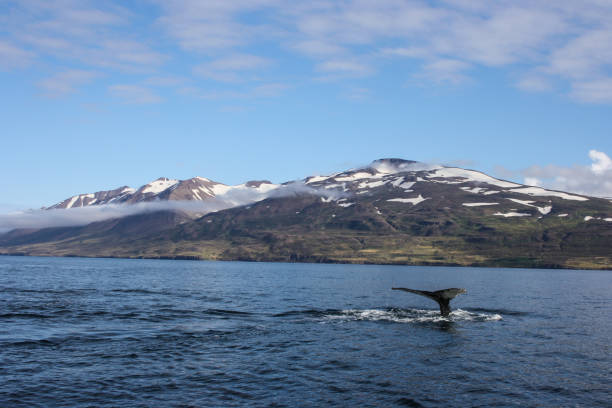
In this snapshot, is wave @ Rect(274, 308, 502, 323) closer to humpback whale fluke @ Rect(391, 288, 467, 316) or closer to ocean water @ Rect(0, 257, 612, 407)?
ocean water @ Rect(0, 257, 612, 407)

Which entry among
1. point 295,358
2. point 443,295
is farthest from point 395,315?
point 295,358

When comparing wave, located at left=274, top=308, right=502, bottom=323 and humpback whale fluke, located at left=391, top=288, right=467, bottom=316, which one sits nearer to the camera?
humpback whale fluke, located at left=391, top=288, right=467, bottom=316

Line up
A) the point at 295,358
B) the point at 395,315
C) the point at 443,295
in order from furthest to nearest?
1. the point at 395,315
2. the point at 443,295
3. the point at 295,358

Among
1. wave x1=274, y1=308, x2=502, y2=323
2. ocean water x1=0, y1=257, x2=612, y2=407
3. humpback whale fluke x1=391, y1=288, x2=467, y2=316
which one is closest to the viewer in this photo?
ocean water x1=0, y1=257, x2=612, y2=407

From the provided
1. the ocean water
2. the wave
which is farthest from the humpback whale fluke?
the ocean water

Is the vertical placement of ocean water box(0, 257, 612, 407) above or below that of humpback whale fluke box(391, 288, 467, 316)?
below

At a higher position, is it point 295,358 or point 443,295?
point 443,295

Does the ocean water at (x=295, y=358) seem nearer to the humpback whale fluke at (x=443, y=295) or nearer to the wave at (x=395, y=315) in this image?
the wave at (x=395, y=315)

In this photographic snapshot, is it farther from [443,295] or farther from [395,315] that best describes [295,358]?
[395,315]

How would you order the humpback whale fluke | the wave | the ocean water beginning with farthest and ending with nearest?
the wave, the humpback whale fluke, the ocean water

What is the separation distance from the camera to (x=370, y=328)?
161 ft

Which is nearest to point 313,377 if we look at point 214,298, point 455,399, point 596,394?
point 455,399

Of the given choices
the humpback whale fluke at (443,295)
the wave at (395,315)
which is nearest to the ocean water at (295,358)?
the wave at (395,315)

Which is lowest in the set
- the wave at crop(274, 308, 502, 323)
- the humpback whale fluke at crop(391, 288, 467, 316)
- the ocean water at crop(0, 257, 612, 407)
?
the wave at crop(274, 308, 502, 323)
